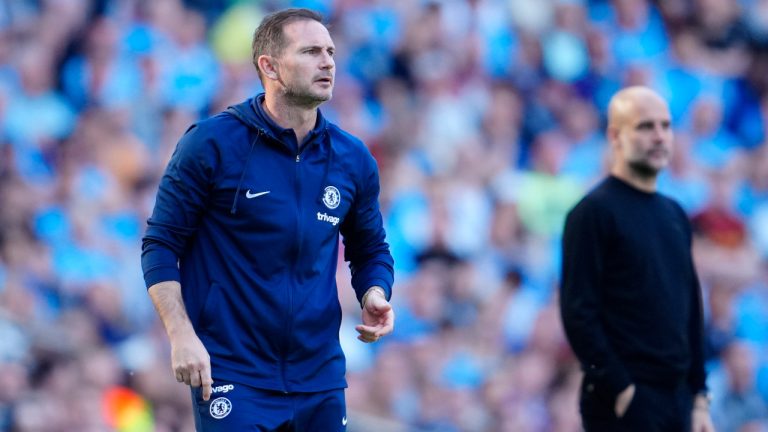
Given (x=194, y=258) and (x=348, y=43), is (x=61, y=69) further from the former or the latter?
(x=194, y=258)

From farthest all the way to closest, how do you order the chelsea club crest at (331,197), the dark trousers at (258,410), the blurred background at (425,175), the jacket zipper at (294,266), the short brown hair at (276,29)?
the blurred background at (425,175)
the short brown hair at (276,29)
the chelsea club crest at (331,197)
the jacket zipper at (294,266)
the dark trousers at (258,410)

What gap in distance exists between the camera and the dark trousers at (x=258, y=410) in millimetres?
4664

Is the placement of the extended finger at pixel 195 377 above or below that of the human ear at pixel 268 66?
below

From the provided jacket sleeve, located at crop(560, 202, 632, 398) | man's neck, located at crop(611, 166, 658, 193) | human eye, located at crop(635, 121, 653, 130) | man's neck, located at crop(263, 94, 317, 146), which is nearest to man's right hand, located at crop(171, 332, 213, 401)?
man's neck, located at crop(263, 94, 317, 146)

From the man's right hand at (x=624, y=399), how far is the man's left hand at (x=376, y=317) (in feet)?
4.88

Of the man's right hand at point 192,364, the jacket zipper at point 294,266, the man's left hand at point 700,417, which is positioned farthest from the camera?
the man's left hand at point 700,417

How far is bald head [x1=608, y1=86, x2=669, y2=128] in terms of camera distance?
6.39m

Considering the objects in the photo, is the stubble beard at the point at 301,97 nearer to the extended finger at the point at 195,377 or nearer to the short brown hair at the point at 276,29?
the short brown hair at the point at 276,29

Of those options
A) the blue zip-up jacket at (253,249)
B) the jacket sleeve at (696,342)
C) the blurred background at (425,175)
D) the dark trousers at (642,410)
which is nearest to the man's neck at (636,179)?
the jacket sleeve at (696,342)

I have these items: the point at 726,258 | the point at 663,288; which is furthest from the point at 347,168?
the point at 726,258

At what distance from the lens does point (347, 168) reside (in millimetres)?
5090

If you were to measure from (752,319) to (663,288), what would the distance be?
225 inches

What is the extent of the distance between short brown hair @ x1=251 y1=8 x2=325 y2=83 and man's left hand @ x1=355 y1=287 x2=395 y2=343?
1.00 metres

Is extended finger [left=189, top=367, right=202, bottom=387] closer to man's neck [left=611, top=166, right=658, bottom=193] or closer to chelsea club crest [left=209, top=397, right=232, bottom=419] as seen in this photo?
chelsea club crest [left=209, top=397, right=232, bottom=419]
